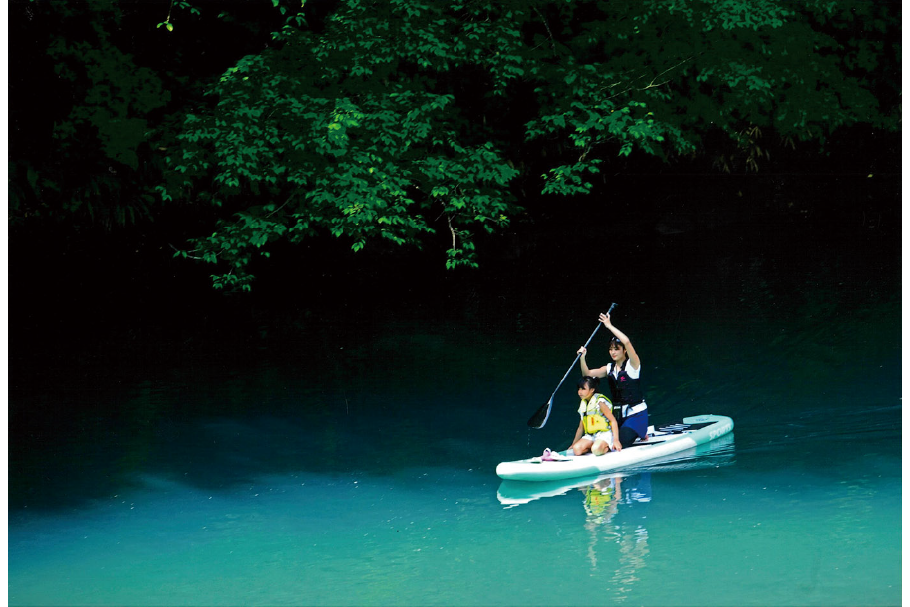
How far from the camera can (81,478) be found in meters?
10.4

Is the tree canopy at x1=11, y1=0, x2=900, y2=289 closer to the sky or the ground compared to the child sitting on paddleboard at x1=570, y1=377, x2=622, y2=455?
closer to the sky

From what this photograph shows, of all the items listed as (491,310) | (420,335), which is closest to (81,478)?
(420,335)

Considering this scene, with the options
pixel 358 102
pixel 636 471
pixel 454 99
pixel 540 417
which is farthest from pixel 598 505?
pixel 454 99

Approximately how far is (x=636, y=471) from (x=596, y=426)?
53cm

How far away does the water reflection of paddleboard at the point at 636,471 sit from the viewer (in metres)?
9.40

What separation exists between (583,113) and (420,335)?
4.80 meters

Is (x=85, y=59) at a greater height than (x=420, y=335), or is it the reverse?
(x=85, y=59)

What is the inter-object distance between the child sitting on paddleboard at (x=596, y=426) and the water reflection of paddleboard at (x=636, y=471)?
26 centimetres

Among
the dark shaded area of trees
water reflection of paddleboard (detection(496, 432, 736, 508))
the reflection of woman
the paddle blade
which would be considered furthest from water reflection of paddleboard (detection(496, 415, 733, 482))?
the dark shaded area of trees

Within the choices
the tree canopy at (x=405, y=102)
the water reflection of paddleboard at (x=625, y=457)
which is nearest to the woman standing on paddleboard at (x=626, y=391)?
the water reflection of paddleboard at (x=625, y=457)

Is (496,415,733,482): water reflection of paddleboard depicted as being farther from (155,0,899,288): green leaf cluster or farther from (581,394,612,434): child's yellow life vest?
(155,0,899,288): green leaf cluster

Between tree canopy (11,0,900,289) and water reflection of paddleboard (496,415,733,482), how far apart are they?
4897 millimetres

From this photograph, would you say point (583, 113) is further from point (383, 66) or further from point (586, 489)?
point (586, 489)

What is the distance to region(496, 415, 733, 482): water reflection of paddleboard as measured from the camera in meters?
9.59
